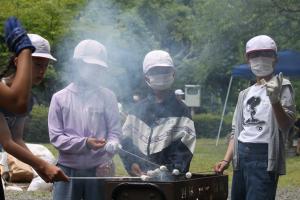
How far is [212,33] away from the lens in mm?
19797

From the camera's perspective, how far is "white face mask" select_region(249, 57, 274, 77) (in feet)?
15.5

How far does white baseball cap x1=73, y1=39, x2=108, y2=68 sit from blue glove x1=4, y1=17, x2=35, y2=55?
1.64 meters

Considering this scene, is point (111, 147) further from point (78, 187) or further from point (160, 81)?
point (160, 81)

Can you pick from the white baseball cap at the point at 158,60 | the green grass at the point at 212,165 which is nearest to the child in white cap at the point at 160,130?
the white baseball cap at the point at 158,60

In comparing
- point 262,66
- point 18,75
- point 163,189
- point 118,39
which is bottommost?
point 118,39

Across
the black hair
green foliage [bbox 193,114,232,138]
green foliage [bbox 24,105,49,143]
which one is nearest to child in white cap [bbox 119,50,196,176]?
the black hair

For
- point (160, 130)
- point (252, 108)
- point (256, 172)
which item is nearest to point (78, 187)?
point (160, 130)

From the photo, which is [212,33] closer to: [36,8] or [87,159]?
[36,8]

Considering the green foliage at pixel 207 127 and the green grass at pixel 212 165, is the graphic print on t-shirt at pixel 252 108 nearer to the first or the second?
the green grass at pixel 212 165

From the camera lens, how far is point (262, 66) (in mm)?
4730

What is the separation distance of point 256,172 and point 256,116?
15.1 inches

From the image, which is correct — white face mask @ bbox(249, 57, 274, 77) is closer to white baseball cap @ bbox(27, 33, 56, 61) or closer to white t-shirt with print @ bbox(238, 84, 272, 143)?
white t-shirt with print @ bbox(238, 84, 272, 143)

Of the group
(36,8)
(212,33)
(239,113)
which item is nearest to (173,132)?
(239,113)

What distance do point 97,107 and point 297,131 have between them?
16.6 meters
